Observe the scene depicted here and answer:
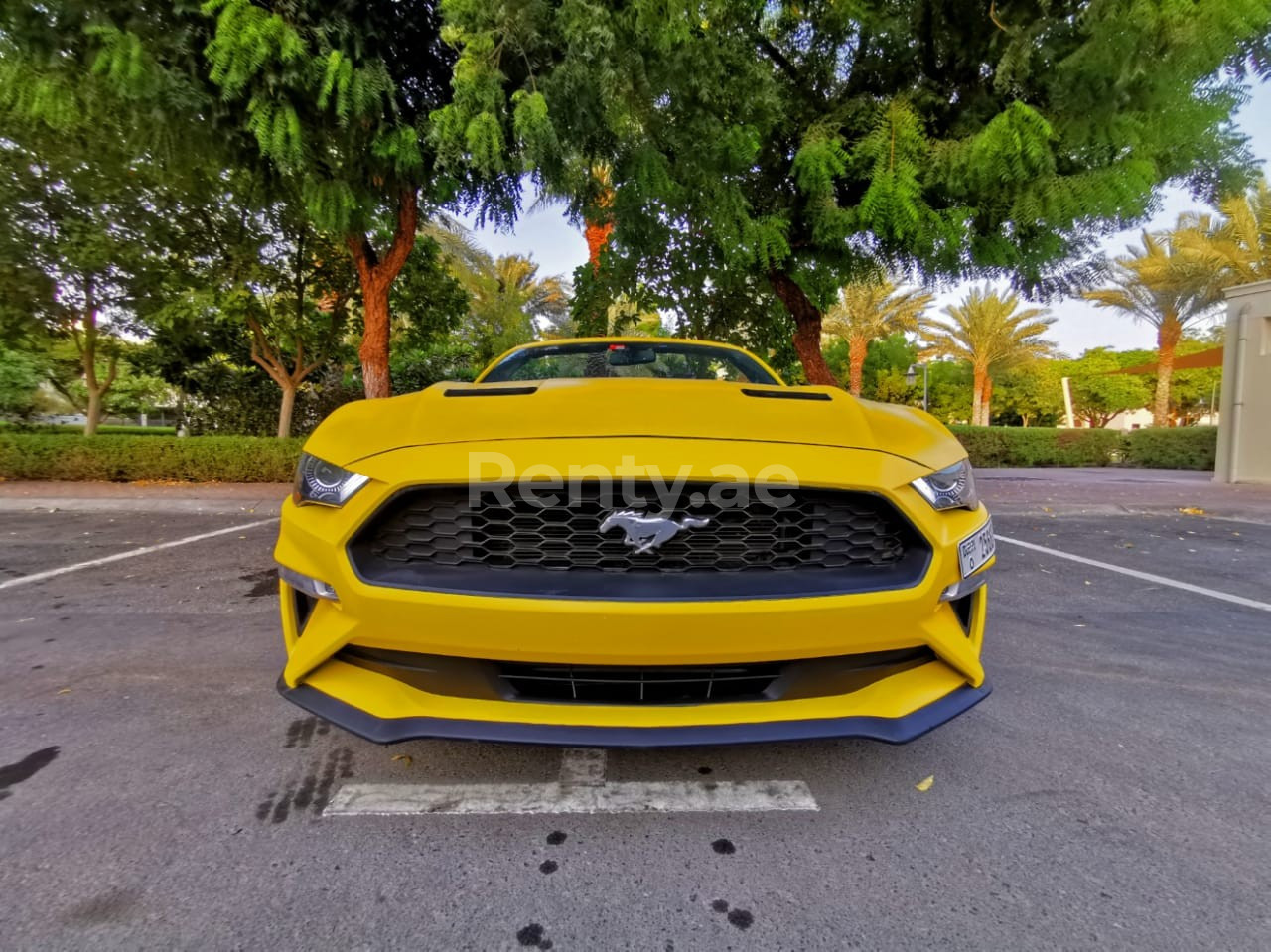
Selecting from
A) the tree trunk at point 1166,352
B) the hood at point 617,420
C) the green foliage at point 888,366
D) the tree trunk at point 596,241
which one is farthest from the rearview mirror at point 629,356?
the green foliage at point 888,366

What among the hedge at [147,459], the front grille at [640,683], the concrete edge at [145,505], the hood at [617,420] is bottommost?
the concrete edge at [145,505]

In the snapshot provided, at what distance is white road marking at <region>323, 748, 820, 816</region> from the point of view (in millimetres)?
1737

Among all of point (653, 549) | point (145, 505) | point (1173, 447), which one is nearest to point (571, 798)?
point (653, 549)

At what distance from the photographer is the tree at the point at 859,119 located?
176 inches

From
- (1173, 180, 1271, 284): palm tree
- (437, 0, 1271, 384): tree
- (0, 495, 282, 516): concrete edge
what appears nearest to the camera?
(437, 0, 1271, 384): tree

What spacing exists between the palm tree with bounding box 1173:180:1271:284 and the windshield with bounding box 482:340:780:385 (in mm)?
18505

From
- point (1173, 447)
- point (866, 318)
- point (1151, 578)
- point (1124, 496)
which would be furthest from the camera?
point (866, 318)

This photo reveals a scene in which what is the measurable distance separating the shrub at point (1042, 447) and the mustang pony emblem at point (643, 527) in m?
18.0

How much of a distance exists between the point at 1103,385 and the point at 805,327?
129 feet

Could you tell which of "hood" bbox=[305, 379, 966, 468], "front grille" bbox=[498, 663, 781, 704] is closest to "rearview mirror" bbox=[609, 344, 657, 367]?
"hood" bbox=[305, 379, 966, 468]

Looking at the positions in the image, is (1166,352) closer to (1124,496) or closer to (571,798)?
(1124,496)

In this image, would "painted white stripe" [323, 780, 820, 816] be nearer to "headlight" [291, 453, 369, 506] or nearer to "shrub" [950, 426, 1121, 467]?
"headlight" [291, 453, 369, 506]

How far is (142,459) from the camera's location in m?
9.52

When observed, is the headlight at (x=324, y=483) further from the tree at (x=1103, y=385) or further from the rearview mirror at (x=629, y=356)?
the tree at (x=1103, y=385)
